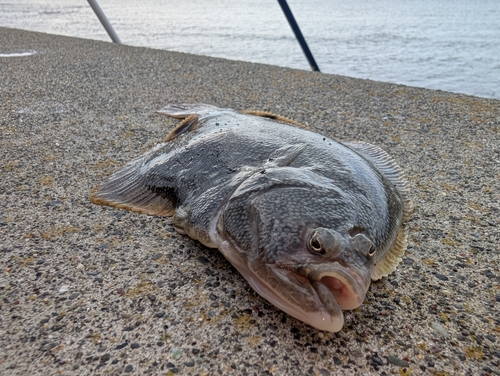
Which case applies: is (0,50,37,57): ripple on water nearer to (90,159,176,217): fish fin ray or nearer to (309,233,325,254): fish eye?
(90,159,176,217): fish fin ray

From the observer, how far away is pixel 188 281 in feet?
6.25

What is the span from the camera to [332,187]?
1.76 metres

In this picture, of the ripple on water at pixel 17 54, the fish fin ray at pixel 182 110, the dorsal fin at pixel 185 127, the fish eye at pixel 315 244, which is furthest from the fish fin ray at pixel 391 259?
the ripple on water at pixel 17 54

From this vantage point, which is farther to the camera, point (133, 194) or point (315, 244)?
point (133, 194)

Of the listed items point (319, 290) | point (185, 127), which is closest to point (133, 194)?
point (185, 127)

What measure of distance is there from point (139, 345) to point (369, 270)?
92cm

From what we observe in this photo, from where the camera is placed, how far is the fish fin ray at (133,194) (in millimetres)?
2307

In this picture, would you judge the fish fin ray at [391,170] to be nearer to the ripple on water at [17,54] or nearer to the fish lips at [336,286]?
the fish lips at [336,286]

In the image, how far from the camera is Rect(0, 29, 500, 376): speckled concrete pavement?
A: 59.8 inches

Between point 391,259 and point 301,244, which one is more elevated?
point 301,244

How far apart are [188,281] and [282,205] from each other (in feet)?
2.01

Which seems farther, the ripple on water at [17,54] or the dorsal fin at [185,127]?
the ripple on water at [17,54]

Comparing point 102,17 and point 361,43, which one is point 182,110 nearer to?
point 102,17

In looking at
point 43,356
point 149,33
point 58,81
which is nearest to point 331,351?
point 43,356
